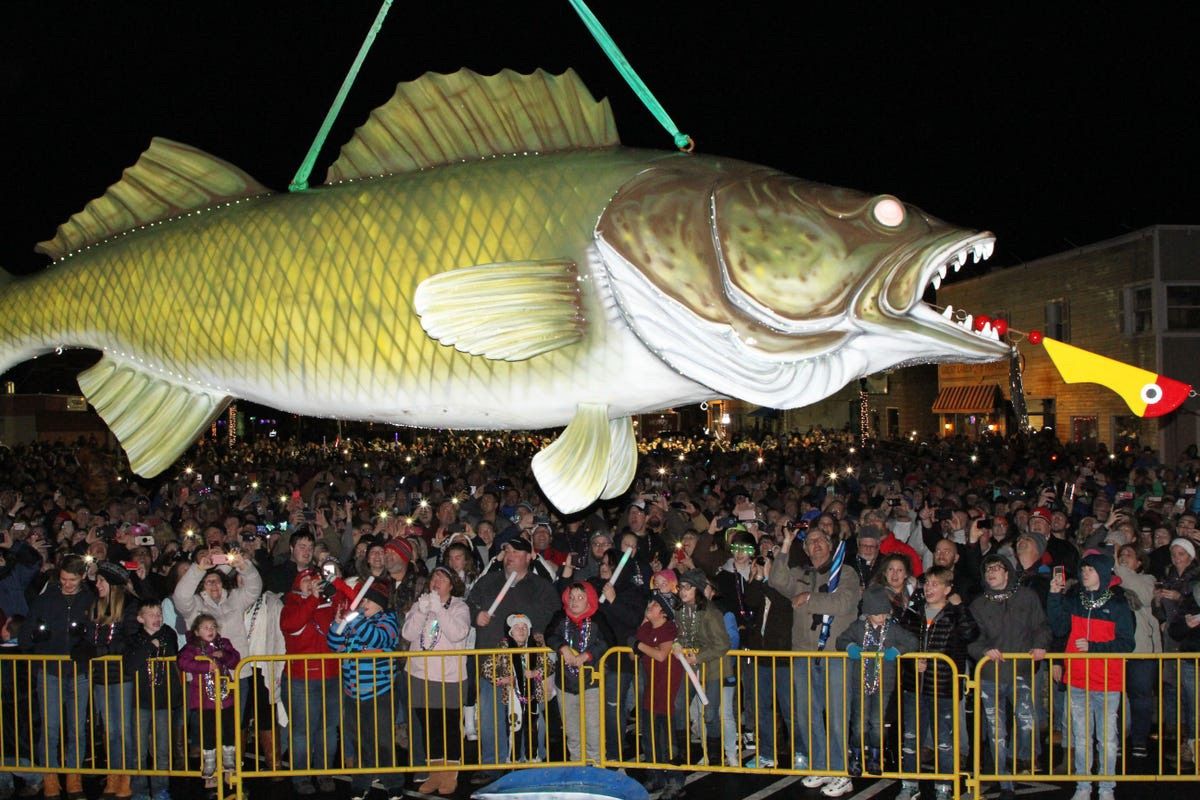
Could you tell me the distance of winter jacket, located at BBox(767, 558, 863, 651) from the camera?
6.43 metres

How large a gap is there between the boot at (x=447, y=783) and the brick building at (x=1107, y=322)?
18455 millimetres

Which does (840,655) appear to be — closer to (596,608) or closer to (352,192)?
(596,608)

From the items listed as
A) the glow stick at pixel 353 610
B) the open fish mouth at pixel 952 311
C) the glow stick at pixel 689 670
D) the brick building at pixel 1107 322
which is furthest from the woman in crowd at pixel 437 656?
the brick building at pixel 1107 322

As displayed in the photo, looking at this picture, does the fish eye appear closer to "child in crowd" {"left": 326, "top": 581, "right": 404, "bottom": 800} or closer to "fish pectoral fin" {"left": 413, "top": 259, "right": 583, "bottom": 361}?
"fish pectoral fin" {"left": 413, "top": 259, "right": 583, "bottom": 361}

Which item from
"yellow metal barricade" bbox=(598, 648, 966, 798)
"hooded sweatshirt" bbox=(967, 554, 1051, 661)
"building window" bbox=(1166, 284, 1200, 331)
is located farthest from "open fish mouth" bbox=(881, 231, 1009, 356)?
"building window" bbox=(1166, 284, 1200, 331)

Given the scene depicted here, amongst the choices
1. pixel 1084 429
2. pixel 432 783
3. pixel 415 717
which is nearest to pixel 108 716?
pixel 415 717

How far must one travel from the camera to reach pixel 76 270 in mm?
3988

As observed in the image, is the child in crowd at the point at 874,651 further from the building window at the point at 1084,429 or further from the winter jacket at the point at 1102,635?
the building window at the point at 1084,429

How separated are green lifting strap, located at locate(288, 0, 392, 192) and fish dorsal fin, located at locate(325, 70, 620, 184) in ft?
0.64

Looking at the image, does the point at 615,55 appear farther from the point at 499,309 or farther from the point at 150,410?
the point at 150,410

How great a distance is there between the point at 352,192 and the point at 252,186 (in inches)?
22.3

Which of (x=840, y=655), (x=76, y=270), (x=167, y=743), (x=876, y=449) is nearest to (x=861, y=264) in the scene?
(x=76, y=270)

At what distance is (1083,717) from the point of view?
6.11 meters

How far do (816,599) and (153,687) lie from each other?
4019mm
